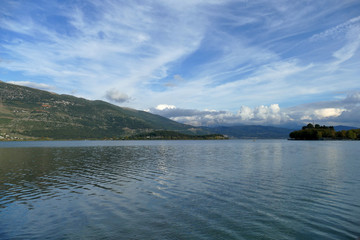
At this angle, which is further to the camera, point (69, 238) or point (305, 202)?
point (305, 202)

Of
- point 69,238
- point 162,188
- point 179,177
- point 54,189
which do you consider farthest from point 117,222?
point 179,177

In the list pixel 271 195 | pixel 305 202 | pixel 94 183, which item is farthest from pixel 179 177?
pixel 305 202

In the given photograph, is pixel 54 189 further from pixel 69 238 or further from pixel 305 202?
pixel 305 202

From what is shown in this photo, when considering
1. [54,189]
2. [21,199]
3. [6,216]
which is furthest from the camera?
[54,189]

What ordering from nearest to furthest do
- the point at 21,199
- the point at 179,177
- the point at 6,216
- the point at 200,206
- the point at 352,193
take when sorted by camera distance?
the point at 6,216 < the point at 200,206 < the point at 21,199 < the point at 352,193 < the point at 179,177

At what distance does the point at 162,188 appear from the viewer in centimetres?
3675

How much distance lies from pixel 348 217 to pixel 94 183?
35999 mm

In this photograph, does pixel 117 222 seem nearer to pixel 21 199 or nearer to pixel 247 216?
Answer: pixel 247 216

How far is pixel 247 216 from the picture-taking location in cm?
2355

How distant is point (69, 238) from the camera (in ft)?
61.7

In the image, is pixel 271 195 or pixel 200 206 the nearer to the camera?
pixel 200 206

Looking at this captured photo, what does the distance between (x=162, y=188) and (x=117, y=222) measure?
14926 millimetres

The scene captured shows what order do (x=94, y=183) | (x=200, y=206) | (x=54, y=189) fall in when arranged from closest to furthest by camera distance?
(x=200, y=206)
(x=54, y=189)
(x=94, y=183)

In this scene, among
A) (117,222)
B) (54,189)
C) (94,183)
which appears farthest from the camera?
(94,183)
